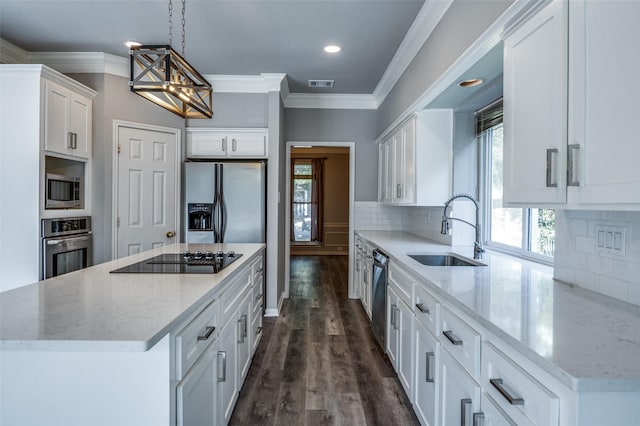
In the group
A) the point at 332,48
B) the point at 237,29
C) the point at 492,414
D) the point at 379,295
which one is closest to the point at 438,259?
the point at 379,295

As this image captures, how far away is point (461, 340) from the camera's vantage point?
54.6 inches

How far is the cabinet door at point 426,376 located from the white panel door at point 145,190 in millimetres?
3067

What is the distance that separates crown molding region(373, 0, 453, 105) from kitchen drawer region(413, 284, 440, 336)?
1843mm

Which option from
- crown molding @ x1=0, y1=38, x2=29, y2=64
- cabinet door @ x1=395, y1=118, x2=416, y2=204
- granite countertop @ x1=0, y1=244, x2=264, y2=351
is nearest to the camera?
granite countertop @ x1=0, y1=244, x2=264, y2=351

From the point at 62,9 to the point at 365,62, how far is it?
2659 mm

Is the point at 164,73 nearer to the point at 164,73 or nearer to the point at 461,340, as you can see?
the point at 164,73

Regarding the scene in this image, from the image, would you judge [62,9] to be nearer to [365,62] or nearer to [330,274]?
[365,62]

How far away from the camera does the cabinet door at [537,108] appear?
49.0 inches

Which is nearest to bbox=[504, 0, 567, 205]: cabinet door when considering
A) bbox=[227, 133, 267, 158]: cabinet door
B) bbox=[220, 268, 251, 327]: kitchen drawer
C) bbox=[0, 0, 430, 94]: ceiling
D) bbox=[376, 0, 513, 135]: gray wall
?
bbox=[376, 0, 513, 135]: gray wall

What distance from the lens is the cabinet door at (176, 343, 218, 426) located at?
119cm

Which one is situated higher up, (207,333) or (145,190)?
(145,190)

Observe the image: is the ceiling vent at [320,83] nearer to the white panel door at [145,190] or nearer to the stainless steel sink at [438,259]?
the white panel door at [145,190]

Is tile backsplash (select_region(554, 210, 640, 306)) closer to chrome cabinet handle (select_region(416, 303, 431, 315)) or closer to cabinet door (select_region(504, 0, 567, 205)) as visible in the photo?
cabinet door (select_region(504, 0, 567, 205))

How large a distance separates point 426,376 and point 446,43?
2.06m
